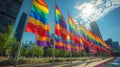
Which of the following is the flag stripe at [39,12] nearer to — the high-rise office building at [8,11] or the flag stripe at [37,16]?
the flag stripe at [37,16]

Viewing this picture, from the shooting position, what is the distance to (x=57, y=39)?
20688 mm

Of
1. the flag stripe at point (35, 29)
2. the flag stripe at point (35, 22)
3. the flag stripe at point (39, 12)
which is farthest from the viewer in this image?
the flag stripe at point (39, 12)

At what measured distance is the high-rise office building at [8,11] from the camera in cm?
8136

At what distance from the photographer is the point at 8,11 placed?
290 feet

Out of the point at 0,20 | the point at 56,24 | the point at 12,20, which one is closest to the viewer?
the point at 56,24

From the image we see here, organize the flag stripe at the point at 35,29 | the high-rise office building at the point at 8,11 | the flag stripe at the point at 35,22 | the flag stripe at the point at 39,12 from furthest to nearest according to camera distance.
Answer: the high-rise office building at the point at 8,11
the flag stripe at the point at 39,12
the flag stripe at the point at 35,22
the flag stripe at the point at 35,29

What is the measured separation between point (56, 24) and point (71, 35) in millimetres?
5119

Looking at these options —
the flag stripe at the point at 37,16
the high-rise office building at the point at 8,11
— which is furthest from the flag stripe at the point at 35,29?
the high-rise office building at the point at 8,11

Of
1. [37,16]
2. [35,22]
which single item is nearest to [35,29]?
[35,22]

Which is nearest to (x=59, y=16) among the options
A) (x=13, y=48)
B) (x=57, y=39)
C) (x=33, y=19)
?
(x=57, y=39)

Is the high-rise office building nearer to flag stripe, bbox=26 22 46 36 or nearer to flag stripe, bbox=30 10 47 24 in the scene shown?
flag stripe, bbox=30 10 47 24

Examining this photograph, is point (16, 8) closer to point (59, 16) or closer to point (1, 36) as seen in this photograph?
point (1, 36)

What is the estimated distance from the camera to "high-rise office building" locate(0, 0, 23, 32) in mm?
81356

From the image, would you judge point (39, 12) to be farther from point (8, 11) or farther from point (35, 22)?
point (8, 11)
